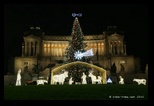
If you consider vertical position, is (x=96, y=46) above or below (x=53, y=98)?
above

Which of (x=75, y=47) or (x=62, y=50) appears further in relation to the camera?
(x=62, y=50)

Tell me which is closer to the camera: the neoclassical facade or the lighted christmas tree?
the lighted christmas tree

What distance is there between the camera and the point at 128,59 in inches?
2491

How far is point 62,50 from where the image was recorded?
7350 cm

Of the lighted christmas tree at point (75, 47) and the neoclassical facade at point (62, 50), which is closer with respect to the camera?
the lighted christmas tree at point (75, 47)

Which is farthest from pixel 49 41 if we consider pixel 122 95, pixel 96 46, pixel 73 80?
pixel 122 95

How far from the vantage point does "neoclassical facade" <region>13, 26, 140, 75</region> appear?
63562 millimetres

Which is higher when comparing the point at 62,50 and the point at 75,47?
the point at 62,50

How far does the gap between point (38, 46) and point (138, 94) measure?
5570 cm

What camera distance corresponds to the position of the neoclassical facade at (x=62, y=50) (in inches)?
2502
